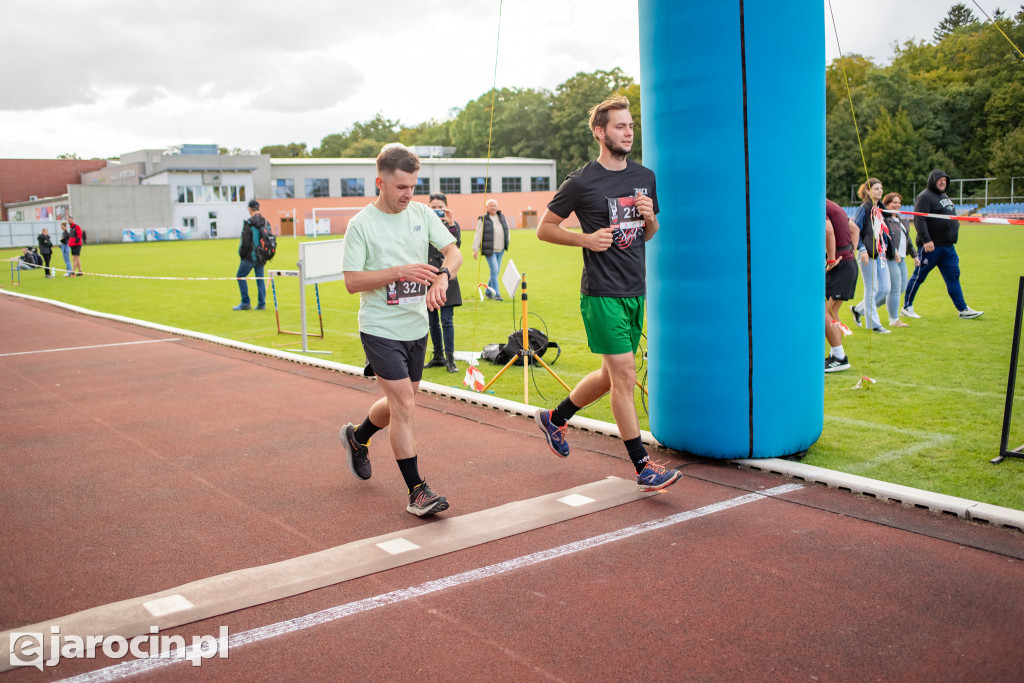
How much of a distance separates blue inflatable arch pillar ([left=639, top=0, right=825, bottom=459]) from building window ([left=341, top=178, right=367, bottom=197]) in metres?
76.7

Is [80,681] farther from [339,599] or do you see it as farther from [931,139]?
[931,139]

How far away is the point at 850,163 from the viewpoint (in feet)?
178

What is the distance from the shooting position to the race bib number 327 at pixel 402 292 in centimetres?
481

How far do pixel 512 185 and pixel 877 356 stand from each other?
243 feet

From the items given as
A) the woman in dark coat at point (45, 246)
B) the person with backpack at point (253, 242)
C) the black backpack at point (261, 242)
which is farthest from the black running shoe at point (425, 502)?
the woman in dark coat at point (45, 246)

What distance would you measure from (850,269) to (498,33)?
17.5 feet

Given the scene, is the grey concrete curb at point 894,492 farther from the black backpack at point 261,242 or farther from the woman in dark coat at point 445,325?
the black backpack at point 261,242

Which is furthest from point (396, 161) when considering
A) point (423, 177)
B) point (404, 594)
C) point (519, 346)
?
point (423, 177)

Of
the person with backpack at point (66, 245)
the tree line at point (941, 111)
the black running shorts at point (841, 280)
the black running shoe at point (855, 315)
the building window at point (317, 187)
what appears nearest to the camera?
the tree line at point (941, 111)

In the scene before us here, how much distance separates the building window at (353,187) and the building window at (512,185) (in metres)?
13.7

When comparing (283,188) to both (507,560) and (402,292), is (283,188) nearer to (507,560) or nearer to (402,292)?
(402,292)

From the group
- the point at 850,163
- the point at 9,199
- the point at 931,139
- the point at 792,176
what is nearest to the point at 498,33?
the point at 792,176

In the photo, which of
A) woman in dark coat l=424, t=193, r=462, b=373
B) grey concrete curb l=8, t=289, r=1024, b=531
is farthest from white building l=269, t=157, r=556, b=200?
grey concrete curb l=8, t=289, r=1024, b=531

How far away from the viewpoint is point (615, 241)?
514 centimetres
